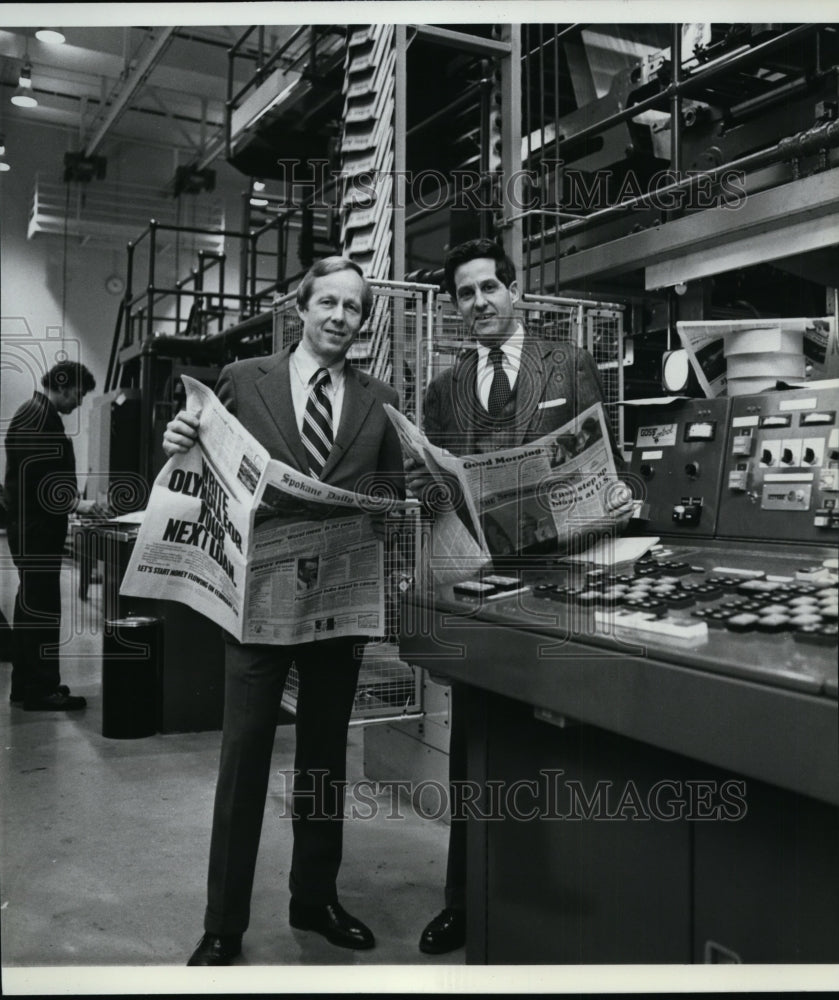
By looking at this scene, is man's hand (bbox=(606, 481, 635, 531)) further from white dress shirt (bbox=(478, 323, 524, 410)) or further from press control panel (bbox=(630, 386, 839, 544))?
white dress shirt (bbox=(478, 323, 524, 410))

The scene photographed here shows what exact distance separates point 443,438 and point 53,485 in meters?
2.51

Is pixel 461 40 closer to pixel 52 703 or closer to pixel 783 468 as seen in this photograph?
pixel 783 468

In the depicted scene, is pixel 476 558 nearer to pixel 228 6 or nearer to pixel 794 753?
pixel 794 753

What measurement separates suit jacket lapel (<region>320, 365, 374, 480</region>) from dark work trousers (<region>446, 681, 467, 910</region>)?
1.96 feet

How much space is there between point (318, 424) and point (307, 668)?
56 centimetres

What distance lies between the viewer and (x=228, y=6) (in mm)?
1708

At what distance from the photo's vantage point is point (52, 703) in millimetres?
3980

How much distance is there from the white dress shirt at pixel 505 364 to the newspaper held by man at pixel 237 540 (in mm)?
436

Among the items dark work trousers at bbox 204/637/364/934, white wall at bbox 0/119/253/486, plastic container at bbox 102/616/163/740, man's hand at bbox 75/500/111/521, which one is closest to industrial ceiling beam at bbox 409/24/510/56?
dark work trousers at bbox 204/637/364/934

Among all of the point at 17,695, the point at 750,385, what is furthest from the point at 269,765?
the point at 17,695

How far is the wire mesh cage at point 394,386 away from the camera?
8.74ft

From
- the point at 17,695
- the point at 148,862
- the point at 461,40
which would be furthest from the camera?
the point at 17,695

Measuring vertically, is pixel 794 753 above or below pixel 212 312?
below

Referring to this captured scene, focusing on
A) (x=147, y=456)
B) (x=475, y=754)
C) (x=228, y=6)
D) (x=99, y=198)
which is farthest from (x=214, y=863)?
(x=99, y=198)
